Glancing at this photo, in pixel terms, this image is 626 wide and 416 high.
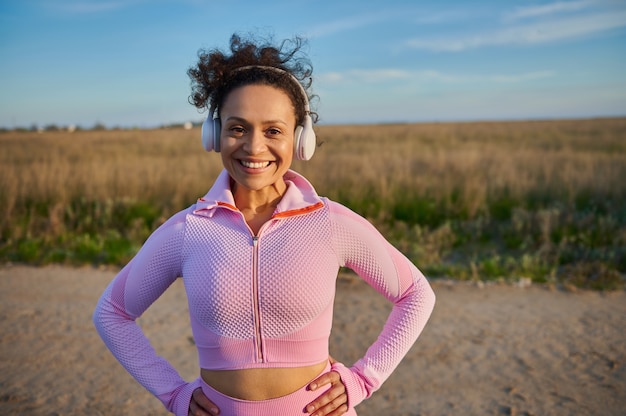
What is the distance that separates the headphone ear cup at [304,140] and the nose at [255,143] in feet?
0.52

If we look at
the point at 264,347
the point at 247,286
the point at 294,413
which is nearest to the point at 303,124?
the point at 247,286

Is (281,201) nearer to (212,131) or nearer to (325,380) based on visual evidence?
(212,131)

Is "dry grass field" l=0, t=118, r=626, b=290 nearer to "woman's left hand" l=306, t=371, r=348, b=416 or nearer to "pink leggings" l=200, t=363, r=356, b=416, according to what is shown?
"woman's left hand" l=306, t=371, r=348, b=416

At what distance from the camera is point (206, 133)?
1933 mm

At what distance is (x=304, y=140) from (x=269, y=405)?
2.95 ft

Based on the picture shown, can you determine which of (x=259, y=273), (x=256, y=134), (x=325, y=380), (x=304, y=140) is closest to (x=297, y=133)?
(x=304, y=140)

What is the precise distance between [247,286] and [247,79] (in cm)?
69

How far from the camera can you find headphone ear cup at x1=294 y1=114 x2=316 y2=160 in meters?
1.88

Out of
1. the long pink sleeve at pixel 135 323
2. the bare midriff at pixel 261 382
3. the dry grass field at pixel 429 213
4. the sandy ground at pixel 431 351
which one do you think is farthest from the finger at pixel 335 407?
the dry grass field at pixel 429 213

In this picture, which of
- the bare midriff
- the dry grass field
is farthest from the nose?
the dry grass field

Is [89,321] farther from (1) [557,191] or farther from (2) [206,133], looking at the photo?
(1) [557,191]

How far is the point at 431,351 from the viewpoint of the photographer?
14.5 feet

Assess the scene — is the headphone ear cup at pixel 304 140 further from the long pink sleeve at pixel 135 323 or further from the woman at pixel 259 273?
the long pink sleeve at pixel 135 323

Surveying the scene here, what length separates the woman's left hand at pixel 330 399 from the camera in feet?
5.73
